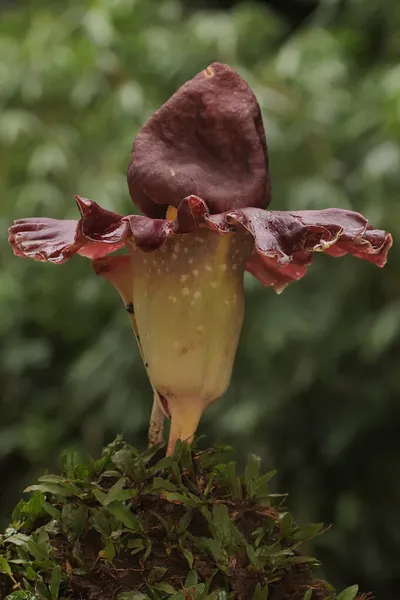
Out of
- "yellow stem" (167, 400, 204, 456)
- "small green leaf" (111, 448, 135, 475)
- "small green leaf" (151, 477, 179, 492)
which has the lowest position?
"small green leaf" (111, 448, 135, 475)

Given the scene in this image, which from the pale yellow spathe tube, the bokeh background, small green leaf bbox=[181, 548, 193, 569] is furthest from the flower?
the bokeh background

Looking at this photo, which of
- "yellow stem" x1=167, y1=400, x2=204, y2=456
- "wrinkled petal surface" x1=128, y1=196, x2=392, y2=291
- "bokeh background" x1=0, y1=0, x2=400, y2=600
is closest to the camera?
Answer: "wrinkled petal surface" x1=128, y1=196, x2=392, y2=291

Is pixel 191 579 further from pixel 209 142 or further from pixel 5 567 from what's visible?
pixel 209 142

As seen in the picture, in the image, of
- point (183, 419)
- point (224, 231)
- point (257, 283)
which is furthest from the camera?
point (257, 283)

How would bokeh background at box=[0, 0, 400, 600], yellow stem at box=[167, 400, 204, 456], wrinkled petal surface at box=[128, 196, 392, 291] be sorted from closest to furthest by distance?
wrinkled petal surface at box=[128, 196, 392, 291]
yellow stem at box=[167, 400, 204, 456]
bokeh background at box=[0, 0, 400, 600]

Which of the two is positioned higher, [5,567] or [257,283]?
[5,567]

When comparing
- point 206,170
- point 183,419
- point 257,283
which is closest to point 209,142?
point 206,170

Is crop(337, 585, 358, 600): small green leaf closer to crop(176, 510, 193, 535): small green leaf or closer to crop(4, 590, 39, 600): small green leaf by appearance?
crop(176, 510, 193, 535): small green leaf

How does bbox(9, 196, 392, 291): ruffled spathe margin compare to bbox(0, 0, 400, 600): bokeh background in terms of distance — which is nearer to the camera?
bbox(9, 196, 392, 291): ruffled spathe margin
